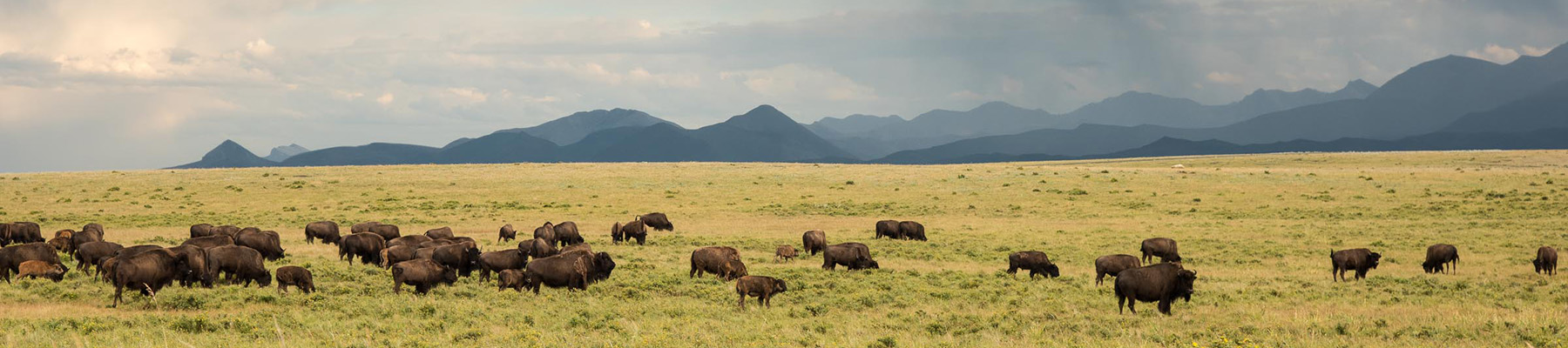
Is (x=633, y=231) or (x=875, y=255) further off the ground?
(x=633, y=231)

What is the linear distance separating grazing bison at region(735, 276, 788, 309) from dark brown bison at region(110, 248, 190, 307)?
34.9 feet

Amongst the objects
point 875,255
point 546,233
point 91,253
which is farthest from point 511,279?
point 875,255

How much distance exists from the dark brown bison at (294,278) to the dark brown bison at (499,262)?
3683 mm

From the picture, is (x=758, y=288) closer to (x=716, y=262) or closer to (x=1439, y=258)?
(x=716, y=262)

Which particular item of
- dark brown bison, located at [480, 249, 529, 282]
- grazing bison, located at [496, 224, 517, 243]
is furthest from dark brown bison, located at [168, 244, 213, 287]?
grazing bison, located at [496, 224, 517, 243]

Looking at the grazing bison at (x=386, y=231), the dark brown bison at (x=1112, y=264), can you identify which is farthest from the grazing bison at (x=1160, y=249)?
the grazing bison at (x=386, y=231)

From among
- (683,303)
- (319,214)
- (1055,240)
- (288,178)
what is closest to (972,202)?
(1055,240)

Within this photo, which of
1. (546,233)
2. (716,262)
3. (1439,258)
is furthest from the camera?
(546,233)

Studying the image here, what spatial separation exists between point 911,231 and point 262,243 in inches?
835

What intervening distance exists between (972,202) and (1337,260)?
28.6m

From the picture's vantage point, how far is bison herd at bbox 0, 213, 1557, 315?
18516 mm

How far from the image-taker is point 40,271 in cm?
2067

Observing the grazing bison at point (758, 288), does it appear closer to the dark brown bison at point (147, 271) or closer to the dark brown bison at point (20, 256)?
the dark brown bison at point (147, 271)

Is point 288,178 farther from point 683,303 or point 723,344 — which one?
point 723,344
